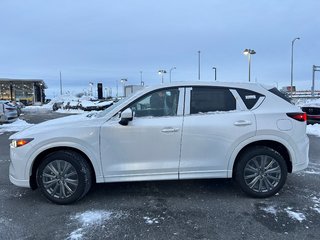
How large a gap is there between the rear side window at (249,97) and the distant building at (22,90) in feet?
248

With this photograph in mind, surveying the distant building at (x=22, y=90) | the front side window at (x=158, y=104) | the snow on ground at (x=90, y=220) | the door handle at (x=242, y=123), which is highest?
the distant building at (x=22, y=90)

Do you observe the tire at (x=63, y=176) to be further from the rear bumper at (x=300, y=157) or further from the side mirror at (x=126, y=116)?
the rear bumper at (x=300, y=157)

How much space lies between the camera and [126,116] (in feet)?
14.1

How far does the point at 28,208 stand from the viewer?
4.34 meters

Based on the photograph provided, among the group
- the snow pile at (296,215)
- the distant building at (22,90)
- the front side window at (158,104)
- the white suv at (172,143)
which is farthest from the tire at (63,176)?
the distant building at (22,90)

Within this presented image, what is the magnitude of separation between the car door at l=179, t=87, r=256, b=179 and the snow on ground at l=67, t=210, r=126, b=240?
1.17 metres

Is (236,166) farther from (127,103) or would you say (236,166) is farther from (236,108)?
(127,103)

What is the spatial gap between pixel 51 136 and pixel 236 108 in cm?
274

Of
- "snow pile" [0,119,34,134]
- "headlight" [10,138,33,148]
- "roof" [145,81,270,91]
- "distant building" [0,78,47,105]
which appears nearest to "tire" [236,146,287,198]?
"roof" [145,81,270,91]

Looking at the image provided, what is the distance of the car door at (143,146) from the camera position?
441 cm

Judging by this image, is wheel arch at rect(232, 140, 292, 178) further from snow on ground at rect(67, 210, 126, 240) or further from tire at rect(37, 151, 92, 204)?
tire at rect(37, 151, 92, 204)

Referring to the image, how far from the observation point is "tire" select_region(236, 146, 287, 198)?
457 centimetres

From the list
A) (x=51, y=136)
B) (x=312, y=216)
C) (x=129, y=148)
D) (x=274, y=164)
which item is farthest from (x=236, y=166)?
(x=51, y=136)

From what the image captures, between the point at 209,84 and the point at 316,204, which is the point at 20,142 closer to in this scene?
the point at 209,84
